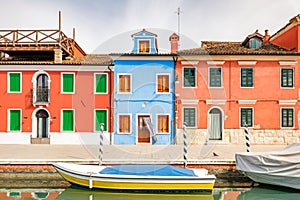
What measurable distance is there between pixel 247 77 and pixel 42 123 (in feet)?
40.1

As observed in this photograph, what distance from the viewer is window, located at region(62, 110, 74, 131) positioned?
753 inches

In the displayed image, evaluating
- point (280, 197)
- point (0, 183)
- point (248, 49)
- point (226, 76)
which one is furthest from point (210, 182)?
point (248, 49)

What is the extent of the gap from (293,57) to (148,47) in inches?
329

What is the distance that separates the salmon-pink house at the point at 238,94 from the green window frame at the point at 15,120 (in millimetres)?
9098

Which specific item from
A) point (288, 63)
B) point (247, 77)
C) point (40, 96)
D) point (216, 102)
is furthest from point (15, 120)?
point (288, 63)

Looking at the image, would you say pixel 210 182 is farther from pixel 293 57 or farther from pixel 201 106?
pixel 293 57

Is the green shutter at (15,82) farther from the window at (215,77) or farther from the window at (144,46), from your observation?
the window at (215,77)

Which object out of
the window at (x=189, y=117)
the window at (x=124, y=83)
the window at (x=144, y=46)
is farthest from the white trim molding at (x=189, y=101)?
the window at (x=144, y=46)

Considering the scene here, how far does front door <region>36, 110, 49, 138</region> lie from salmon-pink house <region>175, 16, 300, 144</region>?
25.2 ft

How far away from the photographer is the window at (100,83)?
1930cm

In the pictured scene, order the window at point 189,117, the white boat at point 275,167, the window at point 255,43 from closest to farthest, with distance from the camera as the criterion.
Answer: the white boat at point 275,167
the window at point 189,117
the window at point 255,43

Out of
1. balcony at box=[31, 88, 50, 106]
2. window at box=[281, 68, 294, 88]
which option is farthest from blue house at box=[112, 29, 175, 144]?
window at box=[281, 68, 294, 88]

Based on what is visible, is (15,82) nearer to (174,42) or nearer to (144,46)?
(144,46)

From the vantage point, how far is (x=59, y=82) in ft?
63.2
